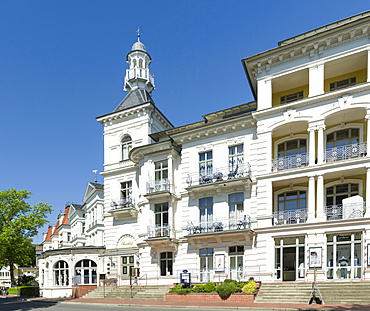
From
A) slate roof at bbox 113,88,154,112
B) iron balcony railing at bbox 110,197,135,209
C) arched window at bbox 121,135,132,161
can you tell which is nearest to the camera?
iron balcony railing at bbox 110,197,135,209

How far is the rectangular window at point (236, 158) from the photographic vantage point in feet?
82.9

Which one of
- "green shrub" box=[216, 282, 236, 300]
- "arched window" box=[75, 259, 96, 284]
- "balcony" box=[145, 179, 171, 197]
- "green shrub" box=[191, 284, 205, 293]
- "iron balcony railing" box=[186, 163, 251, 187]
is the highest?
"iron balcony railing" box=[186, 163, 251, 187]

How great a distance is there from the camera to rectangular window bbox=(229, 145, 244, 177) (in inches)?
995

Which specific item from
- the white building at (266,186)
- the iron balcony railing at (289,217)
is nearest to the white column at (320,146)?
the white building at (266,186)

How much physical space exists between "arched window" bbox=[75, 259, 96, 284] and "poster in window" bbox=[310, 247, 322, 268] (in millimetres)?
20203

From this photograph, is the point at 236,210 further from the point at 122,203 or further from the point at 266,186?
the point at 122,203

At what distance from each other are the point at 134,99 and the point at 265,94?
53.0 ft

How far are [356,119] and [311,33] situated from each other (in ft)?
22.7

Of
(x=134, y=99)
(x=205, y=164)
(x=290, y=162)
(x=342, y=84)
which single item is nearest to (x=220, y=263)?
(x=205, y=164)

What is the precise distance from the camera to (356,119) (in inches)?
875

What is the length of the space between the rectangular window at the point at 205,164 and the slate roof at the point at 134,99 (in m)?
10.4

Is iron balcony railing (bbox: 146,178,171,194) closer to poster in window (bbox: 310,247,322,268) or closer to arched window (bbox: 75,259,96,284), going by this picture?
arched window (bbox: 75,259,96,284)

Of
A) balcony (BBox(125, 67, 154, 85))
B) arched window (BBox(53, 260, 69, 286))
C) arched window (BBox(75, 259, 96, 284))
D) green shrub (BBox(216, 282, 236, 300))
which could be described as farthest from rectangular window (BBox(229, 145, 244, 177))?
arched window (BBox(53, 260, 69, 286))

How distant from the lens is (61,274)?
106 ft
